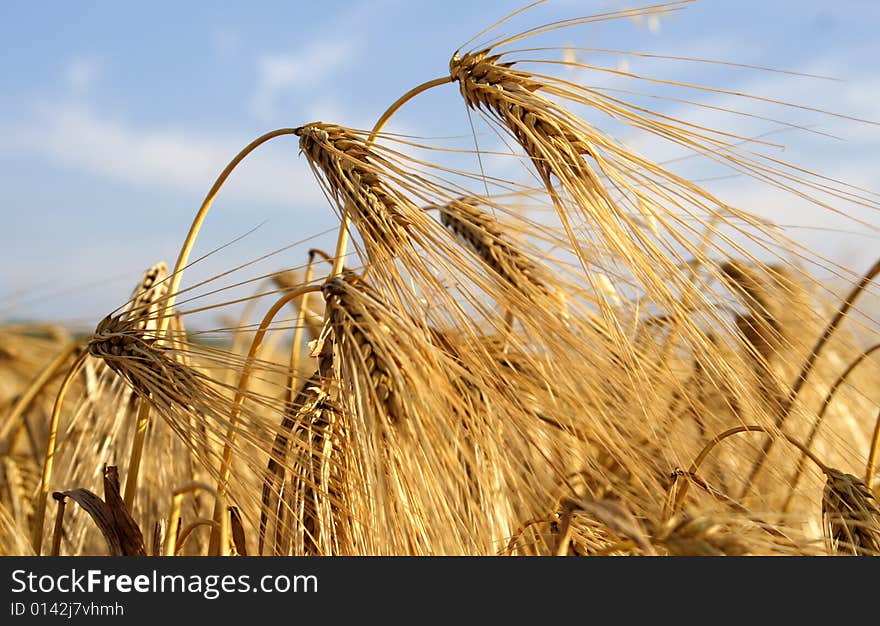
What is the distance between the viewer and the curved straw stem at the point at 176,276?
1116mm

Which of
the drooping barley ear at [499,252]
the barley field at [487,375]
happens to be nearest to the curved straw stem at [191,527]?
the barley field at [487,375]

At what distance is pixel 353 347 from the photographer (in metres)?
0.76

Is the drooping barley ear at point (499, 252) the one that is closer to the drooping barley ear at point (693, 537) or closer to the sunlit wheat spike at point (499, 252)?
the sunlit wheat spike at point (499, 252)

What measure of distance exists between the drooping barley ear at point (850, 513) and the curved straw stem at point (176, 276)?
0.79 m

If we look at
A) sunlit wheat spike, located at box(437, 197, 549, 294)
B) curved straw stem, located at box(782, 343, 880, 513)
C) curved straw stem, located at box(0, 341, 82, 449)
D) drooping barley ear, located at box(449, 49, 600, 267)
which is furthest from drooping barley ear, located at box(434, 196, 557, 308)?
curved straw stem, located at box(0, 341, 82, 449)

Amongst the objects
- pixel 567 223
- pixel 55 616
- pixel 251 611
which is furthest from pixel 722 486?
pixel 55 616

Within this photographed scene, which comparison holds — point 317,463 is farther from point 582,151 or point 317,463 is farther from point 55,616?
point 582,151

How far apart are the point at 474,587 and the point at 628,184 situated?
484 millimetres

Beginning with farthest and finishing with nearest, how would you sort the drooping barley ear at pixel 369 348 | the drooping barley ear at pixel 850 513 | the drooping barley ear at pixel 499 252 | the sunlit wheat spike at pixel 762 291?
the drooping barley ear at pixel 499 252 < the sunlit wheat spike at pixel 762 291 < the drooping barley ear at pixel 850 513 < the drooping barley ear at pixel 369 348

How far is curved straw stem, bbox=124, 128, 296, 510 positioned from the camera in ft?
3.66

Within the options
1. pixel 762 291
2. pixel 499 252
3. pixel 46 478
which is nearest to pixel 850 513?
pixel 762 291

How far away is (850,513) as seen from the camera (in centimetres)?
87

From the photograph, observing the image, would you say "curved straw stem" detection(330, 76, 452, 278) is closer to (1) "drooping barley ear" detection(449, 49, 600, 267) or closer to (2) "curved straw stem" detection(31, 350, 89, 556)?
(1) "drooping barley ear" detection(449, 49, 600, 267)

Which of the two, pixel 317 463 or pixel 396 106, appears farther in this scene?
pixel 396 106
